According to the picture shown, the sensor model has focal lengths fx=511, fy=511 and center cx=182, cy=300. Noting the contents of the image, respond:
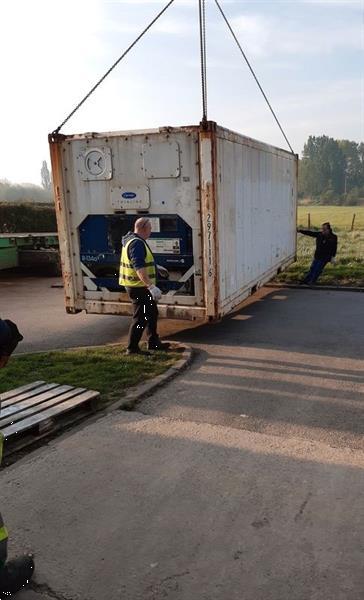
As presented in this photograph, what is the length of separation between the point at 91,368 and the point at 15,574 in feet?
12.1

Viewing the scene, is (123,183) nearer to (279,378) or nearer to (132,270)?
(132,270)

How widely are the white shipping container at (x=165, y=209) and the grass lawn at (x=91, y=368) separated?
3.82ft

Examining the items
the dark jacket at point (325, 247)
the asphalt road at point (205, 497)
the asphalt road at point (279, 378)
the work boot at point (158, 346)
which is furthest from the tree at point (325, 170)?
the asphalt road at point (205, 497)

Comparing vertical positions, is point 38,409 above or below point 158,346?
above

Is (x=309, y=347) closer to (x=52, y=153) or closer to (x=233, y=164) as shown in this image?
(x=233, y=164)

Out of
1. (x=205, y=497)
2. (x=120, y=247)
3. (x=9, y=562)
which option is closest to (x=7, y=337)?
(x=9, y=562)

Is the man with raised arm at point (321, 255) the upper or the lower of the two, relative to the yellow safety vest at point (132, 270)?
lower

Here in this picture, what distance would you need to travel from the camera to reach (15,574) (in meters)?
2.78

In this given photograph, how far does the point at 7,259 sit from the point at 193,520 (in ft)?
46.8

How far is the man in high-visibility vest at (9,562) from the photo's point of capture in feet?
8.72

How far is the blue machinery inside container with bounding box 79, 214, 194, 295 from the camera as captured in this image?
7.55 meters

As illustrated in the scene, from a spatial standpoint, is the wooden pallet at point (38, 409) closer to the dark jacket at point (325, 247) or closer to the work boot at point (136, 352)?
the work boot at point (136, 352)

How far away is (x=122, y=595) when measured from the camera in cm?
279

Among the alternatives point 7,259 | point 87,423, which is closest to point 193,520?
point 87,423
